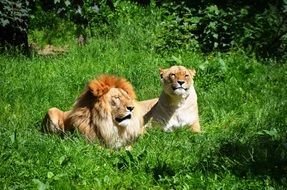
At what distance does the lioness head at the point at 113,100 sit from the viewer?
6.10 meters

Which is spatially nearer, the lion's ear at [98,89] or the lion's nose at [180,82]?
the lion's ear at [98,89]

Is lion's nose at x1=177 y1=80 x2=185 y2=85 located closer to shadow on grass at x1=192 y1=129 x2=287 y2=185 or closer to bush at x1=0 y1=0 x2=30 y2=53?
shadow on grass at x1=192 y1=129 x2=287 y2=185

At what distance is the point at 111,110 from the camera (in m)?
6.11

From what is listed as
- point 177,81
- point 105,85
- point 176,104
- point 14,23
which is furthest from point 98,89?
point 14,23

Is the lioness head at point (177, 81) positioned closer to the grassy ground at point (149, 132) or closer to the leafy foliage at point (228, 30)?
the grassy ground at point (149, 132)

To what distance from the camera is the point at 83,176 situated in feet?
17.6

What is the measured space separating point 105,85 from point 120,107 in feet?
0.95

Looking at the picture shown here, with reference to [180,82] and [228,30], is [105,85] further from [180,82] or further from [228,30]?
[228,30]

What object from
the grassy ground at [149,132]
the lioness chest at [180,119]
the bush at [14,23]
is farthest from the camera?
the bush at [14,23]

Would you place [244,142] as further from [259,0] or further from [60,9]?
[259,0]

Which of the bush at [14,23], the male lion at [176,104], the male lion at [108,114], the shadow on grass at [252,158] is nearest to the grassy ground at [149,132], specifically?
the shadow on grass at [252,158]

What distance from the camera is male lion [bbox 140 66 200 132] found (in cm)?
703

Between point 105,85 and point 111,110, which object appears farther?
point 105,85

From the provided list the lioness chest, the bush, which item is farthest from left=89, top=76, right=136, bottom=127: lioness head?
the bush
